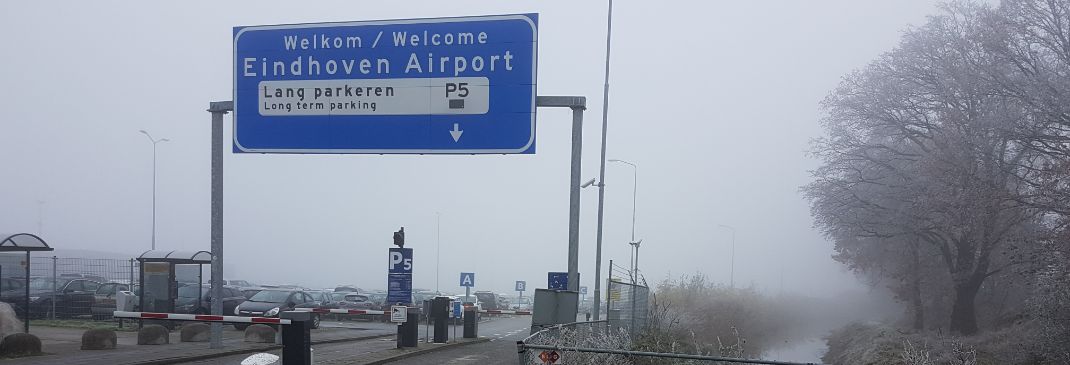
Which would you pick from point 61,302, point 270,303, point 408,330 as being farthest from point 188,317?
point 61,302

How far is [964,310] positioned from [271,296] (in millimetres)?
23748

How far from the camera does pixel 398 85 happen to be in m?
16.5

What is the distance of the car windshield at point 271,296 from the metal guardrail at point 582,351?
648 inches

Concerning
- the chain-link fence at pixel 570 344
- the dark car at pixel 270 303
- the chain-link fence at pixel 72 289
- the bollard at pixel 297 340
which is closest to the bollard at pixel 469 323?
the dark car at pixel 270 303

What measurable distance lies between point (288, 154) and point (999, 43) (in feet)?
67.9

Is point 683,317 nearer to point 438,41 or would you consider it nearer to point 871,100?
point 871,100

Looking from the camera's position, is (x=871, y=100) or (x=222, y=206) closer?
(x=222, y=206)

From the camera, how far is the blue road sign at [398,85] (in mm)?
16281

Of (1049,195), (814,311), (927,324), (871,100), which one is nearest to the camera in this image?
(1049,195)

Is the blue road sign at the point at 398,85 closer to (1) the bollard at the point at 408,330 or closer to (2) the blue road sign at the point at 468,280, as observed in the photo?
(1) the bollard at the point at 408,330

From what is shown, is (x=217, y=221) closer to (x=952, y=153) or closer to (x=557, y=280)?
(x=557, y=280)

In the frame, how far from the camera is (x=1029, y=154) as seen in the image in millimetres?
28328

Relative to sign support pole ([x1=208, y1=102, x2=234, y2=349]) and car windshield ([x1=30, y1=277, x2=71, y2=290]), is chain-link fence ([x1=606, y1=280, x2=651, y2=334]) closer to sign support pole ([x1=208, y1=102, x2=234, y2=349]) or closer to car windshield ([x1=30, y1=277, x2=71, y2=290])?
sign support pole ([x1=208, y1=102, x2=234, y2=349])

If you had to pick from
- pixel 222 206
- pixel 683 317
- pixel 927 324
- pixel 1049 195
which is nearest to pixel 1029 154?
pixel 1049 195
